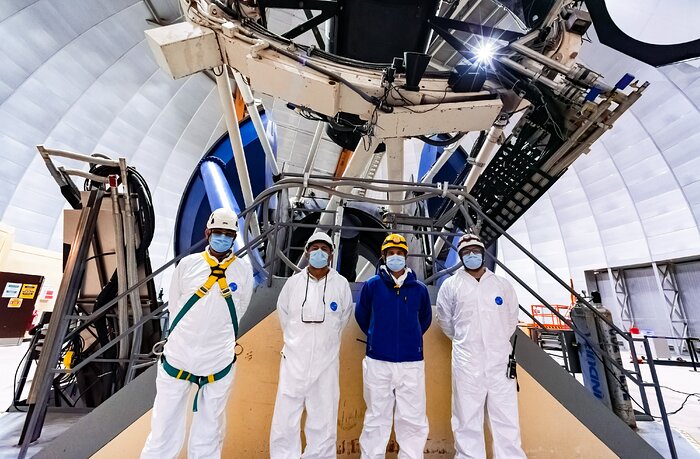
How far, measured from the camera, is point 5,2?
10.2 m

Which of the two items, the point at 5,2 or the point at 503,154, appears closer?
the point at 503,154

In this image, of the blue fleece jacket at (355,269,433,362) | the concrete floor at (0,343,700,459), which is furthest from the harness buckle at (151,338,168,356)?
the concrete floor at (0,343,700,459)

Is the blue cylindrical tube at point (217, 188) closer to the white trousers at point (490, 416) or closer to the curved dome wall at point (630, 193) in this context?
the white trousers at point (490, 416)

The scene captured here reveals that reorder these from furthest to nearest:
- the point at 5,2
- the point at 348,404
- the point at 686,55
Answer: the point at 5,2
the point at 686,55
the point at 348,404

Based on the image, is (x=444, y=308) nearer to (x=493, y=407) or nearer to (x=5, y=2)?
(x=493, y=407)

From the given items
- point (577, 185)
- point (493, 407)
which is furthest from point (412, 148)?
point (493, 407)

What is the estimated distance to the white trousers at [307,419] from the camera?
2.24m

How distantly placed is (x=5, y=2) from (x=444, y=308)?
1575 cm

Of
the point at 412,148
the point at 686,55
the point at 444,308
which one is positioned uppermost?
the point at 412,148

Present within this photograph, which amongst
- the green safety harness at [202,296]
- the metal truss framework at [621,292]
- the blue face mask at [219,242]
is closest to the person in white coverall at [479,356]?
the green safety harness at [202,296]

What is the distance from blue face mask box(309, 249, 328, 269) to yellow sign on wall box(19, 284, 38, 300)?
1204cm

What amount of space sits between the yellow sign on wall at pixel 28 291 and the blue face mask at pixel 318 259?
39.5 ft

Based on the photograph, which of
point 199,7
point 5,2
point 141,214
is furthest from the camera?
point 5,2

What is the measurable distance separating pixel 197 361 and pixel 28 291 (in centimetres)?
1185
